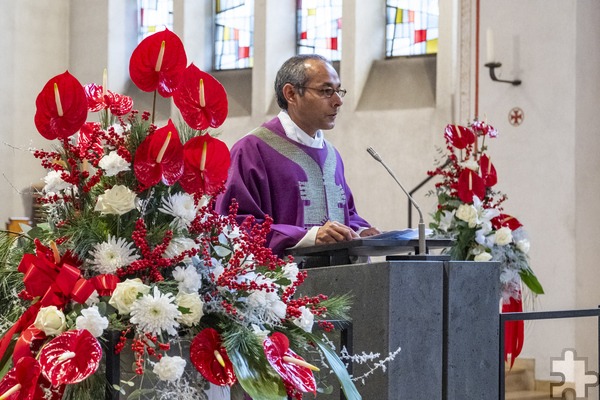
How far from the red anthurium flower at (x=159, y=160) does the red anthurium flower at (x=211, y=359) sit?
1.12 ft

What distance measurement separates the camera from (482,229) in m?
5.72

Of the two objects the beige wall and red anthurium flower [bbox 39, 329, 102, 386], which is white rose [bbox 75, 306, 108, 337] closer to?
red anthurium flower [bbox 39, 329, 102, 386]

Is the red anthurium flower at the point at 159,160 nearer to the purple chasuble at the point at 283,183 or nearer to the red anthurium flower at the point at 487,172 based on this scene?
the purple chasuble at the point at 283,183

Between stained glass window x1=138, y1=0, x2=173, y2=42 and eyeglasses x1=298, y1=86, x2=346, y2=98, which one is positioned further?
stained glass window x1=138, y1=0, x2=173, y2=42

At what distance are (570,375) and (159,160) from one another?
19.0ft

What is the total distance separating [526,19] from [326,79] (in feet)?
16.3

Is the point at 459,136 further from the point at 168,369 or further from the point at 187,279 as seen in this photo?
the point at 168,369

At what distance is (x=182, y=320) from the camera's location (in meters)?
2.20

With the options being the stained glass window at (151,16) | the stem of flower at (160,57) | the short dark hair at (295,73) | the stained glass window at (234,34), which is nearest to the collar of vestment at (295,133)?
the short dark hair at (295,73)

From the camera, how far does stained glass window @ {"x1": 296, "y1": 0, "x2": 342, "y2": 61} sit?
37.7 ft

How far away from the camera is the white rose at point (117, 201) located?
2270 millimetres

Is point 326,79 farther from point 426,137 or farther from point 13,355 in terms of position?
point 426,137

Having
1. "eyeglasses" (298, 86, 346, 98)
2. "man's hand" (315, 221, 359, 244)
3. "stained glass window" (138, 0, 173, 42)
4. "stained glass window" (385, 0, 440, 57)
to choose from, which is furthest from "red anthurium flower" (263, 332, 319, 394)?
"stained glass window" (138, 0, 173, 42)

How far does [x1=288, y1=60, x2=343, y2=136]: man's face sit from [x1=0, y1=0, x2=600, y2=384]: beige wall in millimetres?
4552
